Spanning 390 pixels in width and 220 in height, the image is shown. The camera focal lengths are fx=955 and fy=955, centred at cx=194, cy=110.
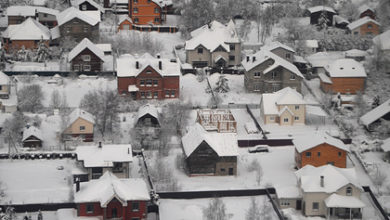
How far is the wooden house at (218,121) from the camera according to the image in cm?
6419

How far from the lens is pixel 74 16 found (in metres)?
80.8

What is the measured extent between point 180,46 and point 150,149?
71.7ft

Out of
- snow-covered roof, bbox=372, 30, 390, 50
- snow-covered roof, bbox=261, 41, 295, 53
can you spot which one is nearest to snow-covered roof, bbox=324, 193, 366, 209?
snow-covered roof, bbox=261, 41, 295, 53

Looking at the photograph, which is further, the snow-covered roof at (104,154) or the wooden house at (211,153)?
the wooden house at (211,153)

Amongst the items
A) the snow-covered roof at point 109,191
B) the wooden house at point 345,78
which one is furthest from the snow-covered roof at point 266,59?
the snow-covered roof at point 109,191

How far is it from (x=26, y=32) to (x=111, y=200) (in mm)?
31391

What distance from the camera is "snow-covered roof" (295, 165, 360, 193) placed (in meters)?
54.9

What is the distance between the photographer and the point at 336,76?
7338 centimetres

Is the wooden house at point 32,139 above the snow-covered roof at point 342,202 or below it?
above

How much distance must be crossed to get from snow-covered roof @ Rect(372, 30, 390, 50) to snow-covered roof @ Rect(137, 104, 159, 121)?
22.8 meters

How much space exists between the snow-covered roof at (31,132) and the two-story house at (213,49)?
63.1 feet

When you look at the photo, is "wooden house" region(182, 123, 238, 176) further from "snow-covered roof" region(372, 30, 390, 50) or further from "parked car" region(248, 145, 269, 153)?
"snow-covered roof" region(372, 30, 390, 50)

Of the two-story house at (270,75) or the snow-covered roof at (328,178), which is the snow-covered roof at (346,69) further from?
the snow-covered roof at (328,178)

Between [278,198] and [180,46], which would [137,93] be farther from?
[278,198]
